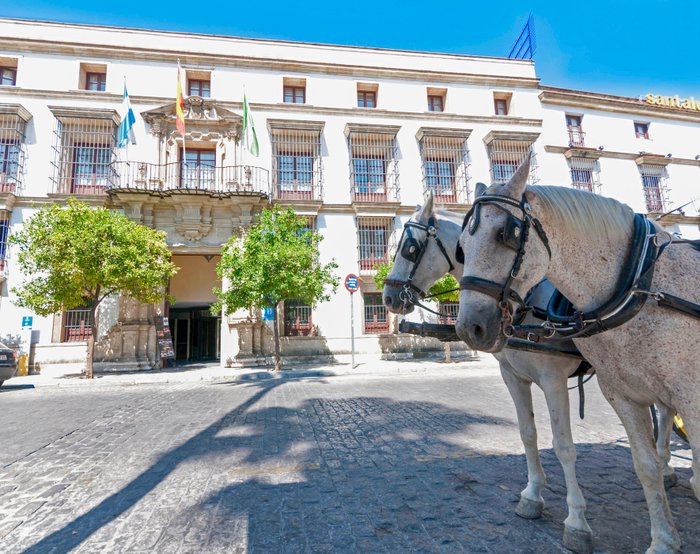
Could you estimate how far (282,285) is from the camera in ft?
43.0

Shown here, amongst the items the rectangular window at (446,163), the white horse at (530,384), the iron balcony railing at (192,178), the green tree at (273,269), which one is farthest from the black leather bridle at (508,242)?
the rectangular window at (446,163)

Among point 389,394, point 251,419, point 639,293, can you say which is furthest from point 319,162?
point 639,293

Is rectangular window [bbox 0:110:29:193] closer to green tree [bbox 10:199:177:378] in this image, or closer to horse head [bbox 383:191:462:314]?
green tree [bbox 10:199:177:378]

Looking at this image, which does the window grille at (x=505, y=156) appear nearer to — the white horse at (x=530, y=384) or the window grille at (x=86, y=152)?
the window grille at (x=86, y=152)

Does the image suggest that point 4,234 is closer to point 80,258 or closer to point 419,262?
point 80,258

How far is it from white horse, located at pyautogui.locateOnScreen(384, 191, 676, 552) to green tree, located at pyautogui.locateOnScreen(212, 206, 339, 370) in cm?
1020

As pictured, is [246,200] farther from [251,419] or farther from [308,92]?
[251,419]

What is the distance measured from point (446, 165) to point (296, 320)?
11.0m

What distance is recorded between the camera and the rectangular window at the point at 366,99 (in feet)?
66.2

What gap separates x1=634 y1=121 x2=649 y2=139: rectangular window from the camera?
2297 cm

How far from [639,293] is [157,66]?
21.6 meters

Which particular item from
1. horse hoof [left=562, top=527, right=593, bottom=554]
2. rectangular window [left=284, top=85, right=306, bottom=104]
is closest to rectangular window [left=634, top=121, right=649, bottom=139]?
rectangular window [left=284, top=85, right=306, bottom=104]

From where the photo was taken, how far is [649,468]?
193 centimetres

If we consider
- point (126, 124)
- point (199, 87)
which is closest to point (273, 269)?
point (126, 124)
